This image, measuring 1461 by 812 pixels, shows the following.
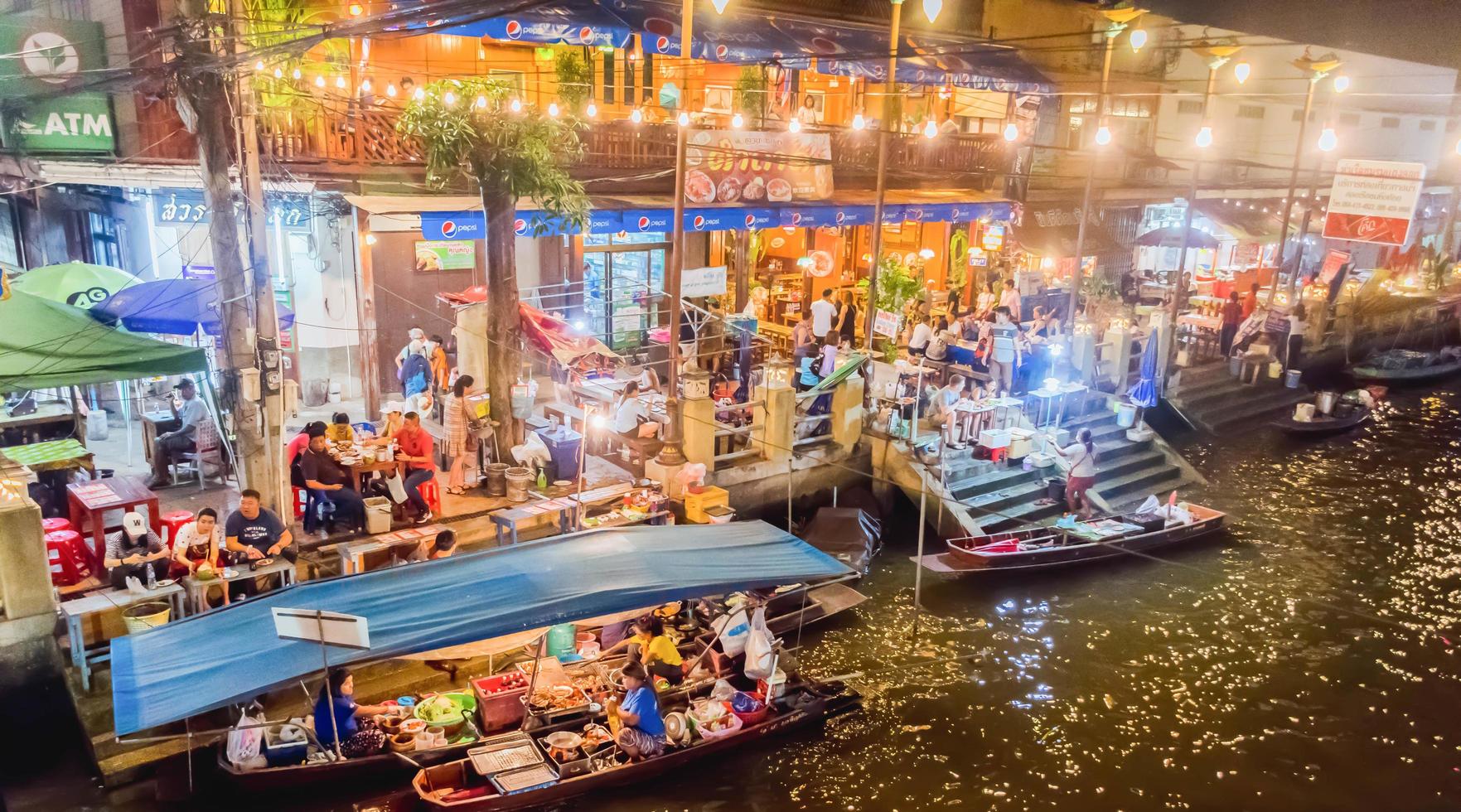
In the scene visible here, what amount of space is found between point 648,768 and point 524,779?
1426 mm

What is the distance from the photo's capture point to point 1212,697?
13344mm

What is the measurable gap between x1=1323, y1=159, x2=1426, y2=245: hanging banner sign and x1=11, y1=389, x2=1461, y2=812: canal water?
20.2 feet

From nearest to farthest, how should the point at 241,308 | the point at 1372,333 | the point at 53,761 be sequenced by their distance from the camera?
1. the point at 53,761
2. the point at 241,308
3. the point at 1372,333

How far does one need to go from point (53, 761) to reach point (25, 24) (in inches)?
475

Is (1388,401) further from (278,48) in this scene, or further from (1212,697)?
(278,48)

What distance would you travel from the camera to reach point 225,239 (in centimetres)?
1126

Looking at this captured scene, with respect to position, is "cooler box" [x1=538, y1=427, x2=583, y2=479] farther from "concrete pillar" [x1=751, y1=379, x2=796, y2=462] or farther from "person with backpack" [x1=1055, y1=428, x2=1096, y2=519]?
"person with backpack" [x1=1055, y1=428, x2=1096, y2=519]

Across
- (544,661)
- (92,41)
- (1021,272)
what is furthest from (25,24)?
(1021,272)

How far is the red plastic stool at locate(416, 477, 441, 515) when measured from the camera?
14.2 metres

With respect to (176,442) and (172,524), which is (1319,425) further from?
(176,442)

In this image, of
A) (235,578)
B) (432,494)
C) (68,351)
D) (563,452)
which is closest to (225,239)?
(68,351)

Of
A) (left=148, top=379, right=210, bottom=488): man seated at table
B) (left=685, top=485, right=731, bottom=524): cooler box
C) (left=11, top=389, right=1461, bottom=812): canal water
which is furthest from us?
(left=685, top=485, right=731, bottom=524): cooler box

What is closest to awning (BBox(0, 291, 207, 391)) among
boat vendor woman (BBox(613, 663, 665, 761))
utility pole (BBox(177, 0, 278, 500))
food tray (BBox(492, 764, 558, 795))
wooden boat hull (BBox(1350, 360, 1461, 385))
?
utility pole (BBox(177, 0, 278, 500))

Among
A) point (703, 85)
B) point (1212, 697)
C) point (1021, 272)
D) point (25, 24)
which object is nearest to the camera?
point (1212, 697)
